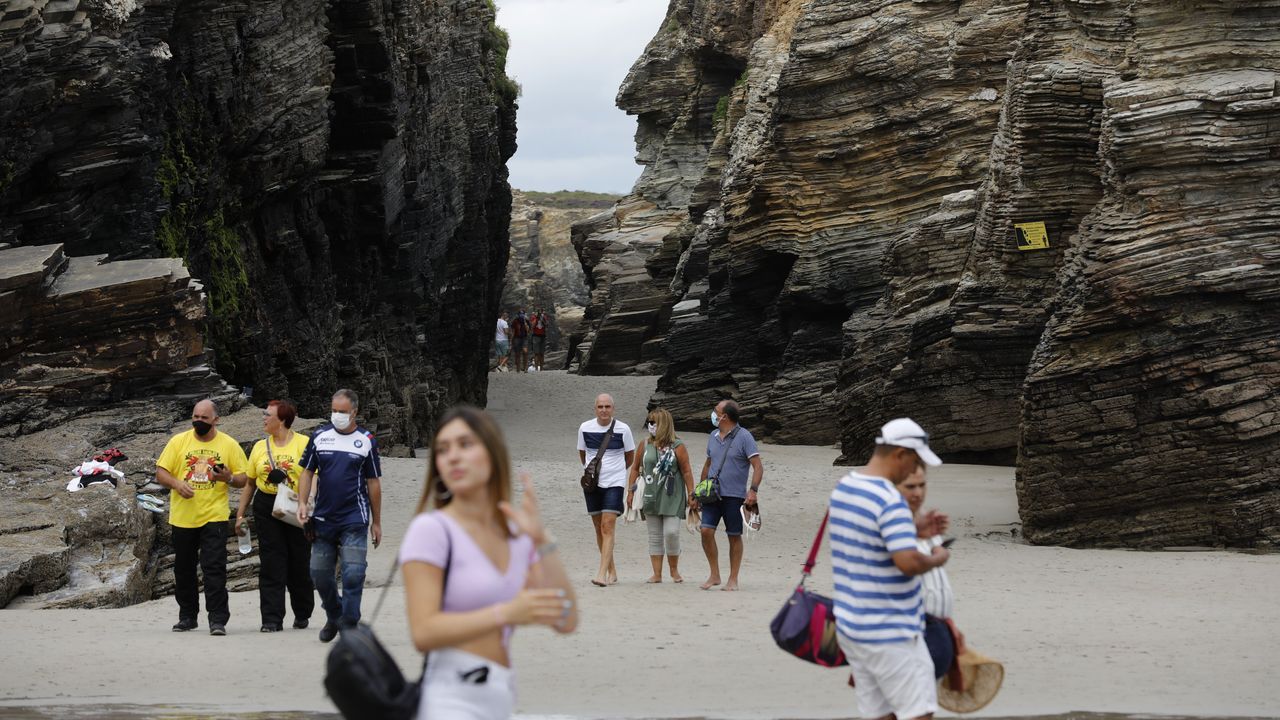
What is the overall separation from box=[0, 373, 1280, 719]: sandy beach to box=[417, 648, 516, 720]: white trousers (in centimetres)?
422

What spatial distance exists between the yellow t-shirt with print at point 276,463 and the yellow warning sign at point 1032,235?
10765mm

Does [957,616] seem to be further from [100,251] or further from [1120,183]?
[100,251]

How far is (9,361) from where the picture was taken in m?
16.0

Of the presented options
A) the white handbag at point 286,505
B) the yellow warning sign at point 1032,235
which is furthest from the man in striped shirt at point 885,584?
the yellow warning sign at point 1032,235

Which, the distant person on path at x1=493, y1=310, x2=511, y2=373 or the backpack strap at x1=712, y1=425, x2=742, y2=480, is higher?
the backpack strap at x1=712, y1=425, x2=742, y2=480

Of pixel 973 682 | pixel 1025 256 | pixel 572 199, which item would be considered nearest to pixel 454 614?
pixel 973 682

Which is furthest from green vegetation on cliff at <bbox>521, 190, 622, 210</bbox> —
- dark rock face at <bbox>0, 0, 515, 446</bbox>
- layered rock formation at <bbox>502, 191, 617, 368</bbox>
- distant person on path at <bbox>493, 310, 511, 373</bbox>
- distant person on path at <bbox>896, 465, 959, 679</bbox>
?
distant person on path at <bbox>896, 465, 959, 679</bbox>

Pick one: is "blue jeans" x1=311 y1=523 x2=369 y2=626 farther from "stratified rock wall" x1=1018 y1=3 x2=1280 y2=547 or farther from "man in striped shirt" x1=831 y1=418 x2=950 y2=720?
"stratified rock wall" x1=1018 y1=3 x2=1280 y2=547

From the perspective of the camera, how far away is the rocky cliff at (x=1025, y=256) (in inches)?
569

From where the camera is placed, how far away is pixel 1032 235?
18.9 meters

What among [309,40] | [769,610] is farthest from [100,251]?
[769,610]

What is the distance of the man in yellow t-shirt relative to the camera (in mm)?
10961

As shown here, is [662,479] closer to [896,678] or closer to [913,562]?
[896,678]

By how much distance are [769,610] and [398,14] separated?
71.4 feet
